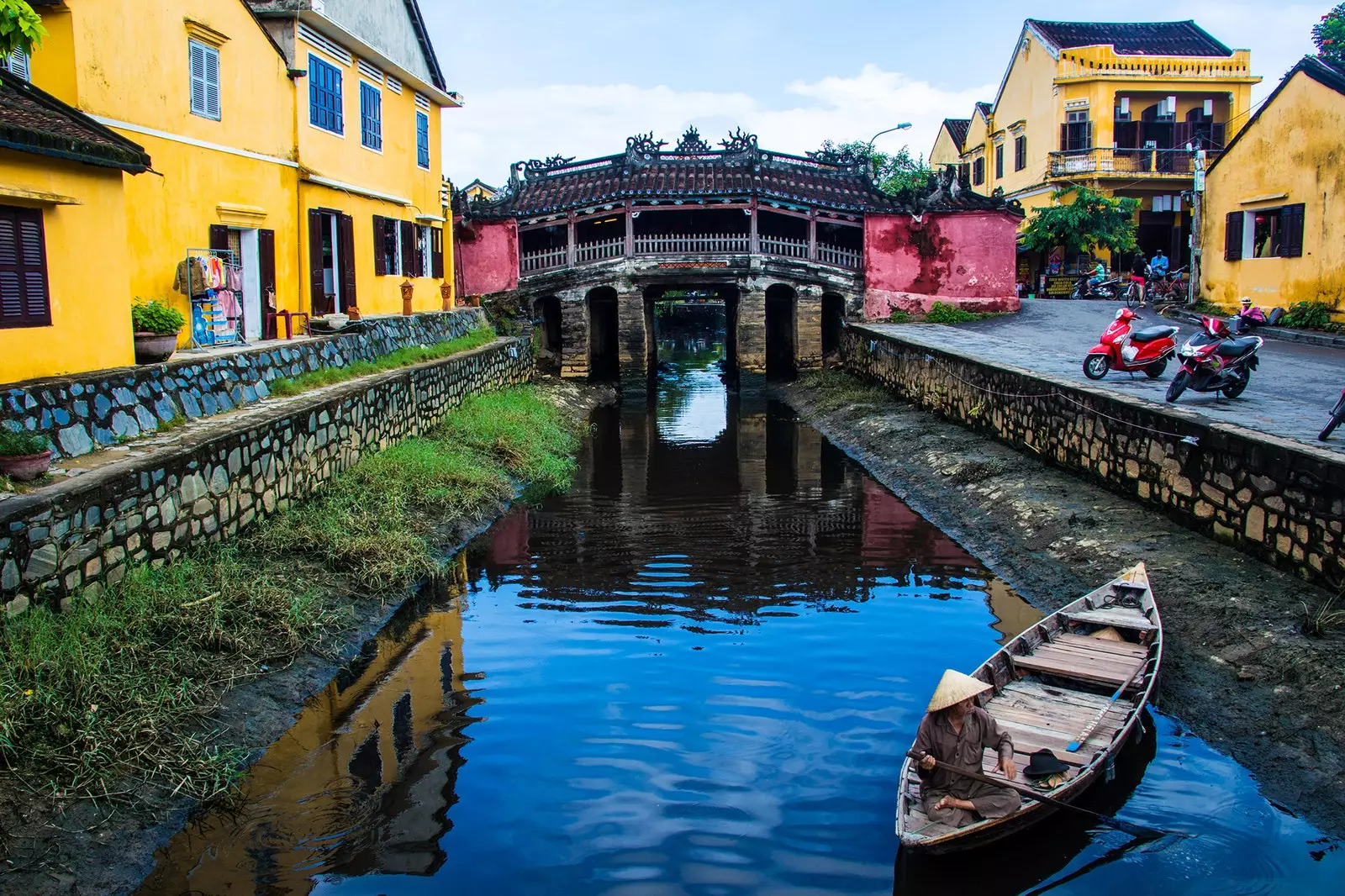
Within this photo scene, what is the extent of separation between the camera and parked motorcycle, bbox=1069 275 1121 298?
32.8 meters

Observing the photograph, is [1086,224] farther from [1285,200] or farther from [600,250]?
[600,250]

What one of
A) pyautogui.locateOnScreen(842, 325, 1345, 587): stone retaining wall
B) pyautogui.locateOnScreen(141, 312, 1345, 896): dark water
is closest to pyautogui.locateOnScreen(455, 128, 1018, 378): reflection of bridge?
pyautogui.locateOnScreen(842, 325, 1345, 587): stone retaining wall

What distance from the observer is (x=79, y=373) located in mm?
10156

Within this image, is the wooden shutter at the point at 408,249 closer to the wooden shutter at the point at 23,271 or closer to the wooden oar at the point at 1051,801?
the wooden shutter at the point at 23,271

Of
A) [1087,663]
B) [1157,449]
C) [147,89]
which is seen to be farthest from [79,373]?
[1157,449]

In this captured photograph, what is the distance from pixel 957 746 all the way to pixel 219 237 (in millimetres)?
13577

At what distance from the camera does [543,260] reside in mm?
30719

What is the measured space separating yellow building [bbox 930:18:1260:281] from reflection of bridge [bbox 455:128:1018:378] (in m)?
5.54

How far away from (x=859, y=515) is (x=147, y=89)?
11.0m

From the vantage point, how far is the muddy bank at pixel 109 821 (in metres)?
5.55

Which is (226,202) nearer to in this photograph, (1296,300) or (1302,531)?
(1302,531)

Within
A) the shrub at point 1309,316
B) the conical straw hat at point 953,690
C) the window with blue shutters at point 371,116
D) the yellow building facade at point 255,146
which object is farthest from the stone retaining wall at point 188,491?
the shrub at point 1309,316

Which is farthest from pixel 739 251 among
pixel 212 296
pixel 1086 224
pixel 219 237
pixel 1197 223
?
pixel 212 296

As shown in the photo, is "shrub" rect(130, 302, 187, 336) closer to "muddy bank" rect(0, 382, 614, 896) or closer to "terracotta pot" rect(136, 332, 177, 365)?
"terracotta pot" rect(136, 332, 177, 365)
